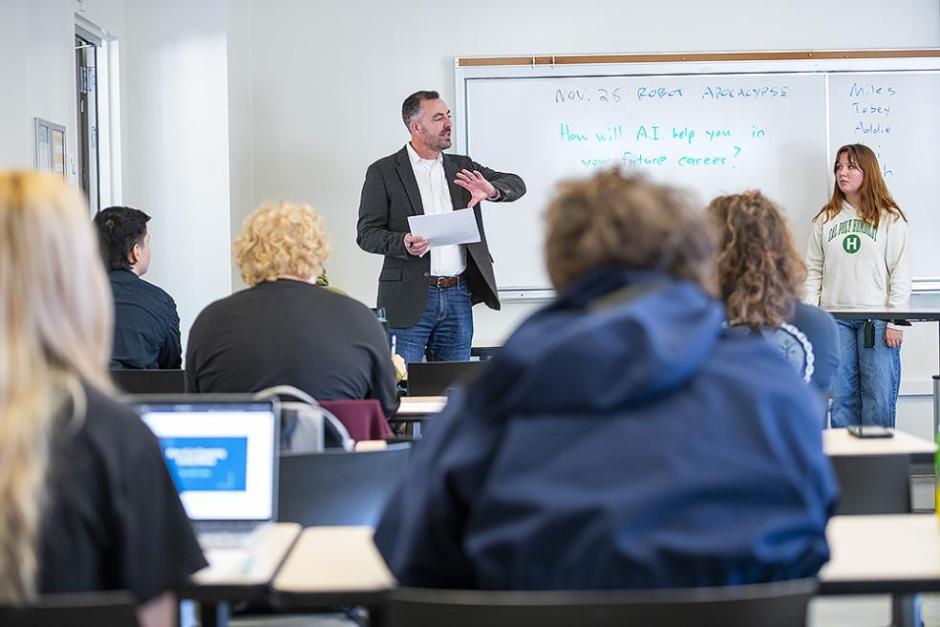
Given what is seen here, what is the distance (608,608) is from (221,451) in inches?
41.0


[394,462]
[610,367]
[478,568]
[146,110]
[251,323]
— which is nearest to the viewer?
[610,367]

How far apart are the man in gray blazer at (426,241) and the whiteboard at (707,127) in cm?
85

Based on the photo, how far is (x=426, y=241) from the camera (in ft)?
16.8

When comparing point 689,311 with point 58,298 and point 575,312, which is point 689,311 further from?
point 58,298

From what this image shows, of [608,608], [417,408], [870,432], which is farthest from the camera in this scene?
[417,408]

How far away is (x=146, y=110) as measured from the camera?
610 centimetres

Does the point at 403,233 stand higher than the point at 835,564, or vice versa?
the point at 403,233

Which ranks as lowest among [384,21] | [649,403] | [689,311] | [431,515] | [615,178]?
[431,515]

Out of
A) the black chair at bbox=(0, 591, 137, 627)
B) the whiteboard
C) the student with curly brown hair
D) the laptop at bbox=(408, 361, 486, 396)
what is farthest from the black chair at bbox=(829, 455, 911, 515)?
the whiteboard

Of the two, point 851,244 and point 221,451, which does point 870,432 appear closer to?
point 221,451

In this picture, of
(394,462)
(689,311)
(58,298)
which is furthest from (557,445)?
(394,462)

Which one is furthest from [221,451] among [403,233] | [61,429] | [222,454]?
[403,233]

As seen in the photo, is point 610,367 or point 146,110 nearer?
point 610,367

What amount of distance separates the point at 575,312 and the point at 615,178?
196 mm
